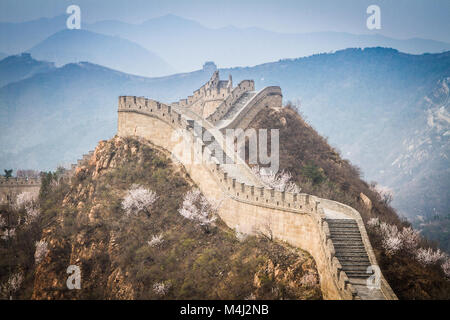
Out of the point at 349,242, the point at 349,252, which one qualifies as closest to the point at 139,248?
the point at 349,242

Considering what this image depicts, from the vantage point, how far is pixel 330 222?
2370cm

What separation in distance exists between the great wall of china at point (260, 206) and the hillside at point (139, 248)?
2.99ft

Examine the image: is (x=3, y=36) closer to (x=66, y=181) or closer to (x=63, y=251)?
(x=66, y=181)

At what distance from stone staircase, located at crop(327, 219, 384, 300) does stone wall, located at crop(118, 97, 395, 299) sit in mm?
362

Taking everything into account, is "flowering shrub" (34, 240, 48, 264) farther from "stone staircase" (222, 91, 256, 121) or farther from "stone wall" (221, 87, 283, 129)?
"stone staircase" (222, 91, 256, 121)

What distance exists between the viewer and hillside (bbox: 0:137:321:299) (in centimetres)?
2456

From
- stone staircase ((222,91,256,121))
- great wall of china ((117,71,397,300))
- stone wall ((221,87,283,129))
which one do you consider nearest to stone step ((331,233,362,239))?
great wall of china ((117,71,397,300))

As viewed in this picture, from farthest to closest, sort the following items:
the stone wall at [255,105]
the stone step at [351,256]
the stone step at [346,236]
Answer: the stone wall at [255,105]
the stone step at [346,236]
the stone step at [351,256]

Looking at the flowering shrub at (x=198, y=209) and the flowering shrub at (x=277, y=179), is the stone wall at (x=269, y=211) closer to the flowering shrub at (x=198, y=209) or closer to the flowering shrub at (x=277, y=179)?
the flowering shrub at (x=198, y=209)

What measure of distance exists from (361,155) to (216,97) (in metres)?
98.2

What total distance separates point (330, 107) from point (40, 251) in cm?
13999

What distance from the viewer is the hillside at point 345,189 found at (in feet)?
75.4

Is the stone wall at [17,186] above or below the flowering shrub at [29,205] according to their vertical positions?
above

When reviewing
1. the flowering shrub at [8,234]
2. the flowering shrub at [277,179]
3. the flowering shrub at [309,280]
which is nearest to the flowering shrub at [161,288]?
the flowering shrub at [309,280]
